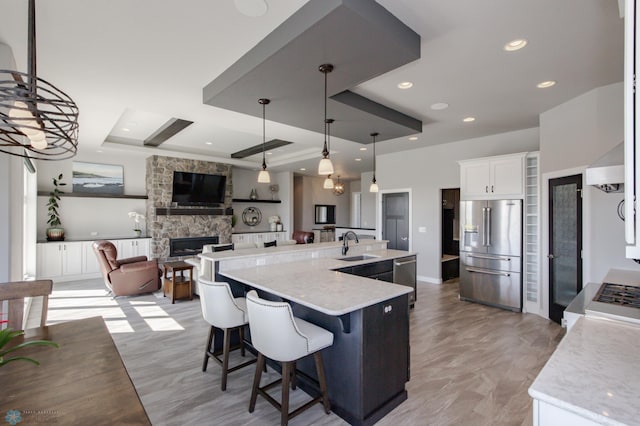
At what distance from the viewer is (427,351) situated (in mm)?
3287

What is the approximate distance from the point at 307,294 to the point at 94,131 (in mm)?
5290

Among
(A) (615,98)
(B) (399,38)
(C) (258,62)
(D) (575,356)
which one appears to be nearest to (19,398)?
(D) (575,356)

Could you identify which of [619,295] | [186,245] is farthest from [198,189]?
[619,295]

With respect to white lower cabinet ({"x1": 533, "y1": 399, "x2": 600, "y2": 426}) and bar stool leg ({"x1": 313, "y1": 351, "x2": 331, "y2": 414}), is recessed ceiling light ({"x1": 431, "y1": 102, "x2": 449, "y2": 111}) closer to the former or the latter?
bar stool leg ({"x1": 313, "y1": 351, "x2": 331, "y2": 414})

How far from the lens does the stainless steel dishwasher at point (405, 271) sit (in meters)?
4.42

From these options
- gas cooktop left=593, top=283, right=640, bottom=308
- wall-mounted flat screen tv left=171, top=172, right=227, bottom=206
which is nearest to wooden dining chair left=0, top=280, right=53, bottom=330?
gas cooktop left=593, top=283, right=640, bottom=308

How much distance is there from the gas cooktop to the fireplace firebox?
300 inches

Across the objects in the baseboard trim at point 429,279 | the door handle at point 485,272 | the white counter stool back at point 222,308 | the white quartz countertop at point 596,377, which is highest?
the white quartz countertop at point 596,377

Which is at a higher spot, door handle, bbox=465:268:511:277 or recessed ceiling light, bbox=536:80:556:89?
recessed ceiling light, bbox=536:80:556:89

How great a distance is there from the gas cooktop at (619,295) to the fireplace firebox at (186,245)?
25.0 ft

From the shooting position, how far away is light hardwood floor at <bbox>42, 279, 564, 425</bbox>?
2.27 meters

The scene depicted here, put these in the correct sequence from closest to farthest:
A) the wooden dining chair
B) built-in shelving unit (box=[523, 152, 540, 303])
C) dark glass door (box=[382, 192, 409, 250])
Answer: the wooden dining chair
built-in shelving unit (box=[523, 152, 540, 303])
dark glass door (box=[382, 192, 409, 250])

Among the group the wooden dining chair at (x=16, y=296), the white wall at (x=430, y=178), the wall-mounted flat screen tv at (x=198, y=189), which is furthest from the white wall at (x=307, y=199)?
the wooden dining chair at (x=16, y=296)

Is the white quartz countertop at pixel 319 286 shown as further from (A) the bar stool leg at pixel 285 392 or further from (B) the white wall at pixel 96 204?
(B) the white wall at pixel 96 204
